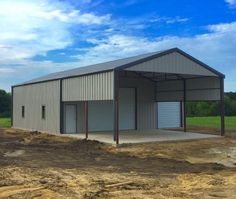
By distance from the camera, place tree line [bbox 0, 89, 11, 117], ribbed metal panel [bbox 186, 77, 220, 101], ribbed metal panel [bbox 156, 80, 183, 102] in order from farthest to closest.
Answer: tree line [bbox 0, 89, 11, 117], ribbed metal panel [bbox 156, 80, 183, 102], ribbed metal panel [bbox 186, 77, 220, 101]

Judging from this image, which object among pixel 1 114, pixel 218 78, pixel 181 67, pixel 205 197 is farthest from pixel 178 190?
pixel 1 114

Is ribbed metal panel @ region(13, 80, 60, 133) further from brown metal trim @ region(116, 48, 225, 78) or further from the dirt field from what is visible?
brown metal trim @ region(116, 48, 225, 78)

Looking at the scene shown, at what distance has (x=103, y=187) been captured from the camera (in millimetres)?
10141

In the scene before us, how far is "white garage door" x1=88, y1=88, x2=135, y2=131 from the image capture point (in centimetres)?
2998

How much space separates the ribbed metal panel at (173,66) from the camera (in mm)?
22781

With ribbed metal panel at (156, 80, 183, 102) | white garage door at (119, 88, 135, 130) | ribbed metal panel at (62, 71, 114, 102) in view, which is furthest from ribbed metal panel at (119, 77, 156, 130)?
ribbed metal panel at (62, 71, 114, 102)

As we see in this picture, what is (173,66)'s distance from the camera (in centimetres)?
2362

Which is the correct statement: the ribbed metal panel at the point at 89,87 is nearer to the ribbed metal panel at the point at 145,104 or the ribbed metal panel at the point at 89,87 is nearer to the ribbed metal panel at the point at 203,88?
the ribbed metal panel at the point at 145,104

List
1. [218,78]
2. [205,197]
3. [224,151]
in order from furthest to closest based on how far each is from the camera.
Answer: [218,78] < [224,151] < [205,197]

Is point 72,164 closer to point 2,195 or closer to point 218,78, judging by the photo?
point 2,195

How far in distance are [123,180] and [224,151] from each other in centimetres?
891

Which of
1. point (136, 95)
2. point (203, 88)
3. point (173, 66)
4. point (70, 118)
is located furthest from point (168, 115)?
point (173, 66)

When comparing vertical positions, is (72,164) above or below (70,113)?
below

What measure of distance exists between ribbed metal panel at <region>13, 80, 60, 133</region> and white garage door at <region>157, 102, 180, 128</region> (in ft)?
29.3
